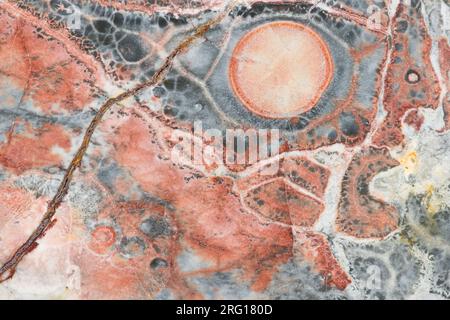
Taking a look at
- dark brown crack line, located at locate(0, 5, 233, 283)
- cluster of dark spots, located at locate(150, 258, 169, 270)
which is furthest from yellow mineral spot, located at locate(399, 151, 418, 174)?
cluster of dark spots, located at locate(150, 258, 169, 270)

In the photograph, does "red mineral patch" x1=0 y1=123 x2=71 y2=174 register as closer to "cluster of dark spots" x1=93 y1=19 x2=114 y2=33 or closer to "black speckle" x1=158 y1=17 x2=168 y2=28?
"cluster of dark spots" x1=93 y1=19 x2=114 y2=33

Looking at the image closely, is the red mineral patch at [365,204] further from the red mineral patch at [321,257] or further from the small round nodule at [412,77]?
the small round nodule at [412,77]

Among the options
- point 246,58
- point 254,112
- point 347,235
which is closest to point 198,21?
point 246,58

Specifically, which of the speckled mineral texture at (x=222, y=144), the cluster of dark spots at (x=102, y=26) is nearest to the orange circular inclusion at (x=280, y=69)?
the speckled mineral texture at (x=222, y=144)

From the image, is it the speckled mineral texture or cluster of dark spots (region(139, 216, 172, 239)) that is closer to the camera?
the speckled mineral texture

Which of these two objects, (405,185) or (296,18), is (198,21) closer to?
(296,18)

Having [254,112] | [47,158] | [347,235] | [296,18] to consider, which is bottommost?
[347,235]

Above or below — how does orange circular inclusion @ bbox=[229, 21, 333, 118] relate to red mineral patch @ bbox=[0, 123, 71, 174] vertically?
above

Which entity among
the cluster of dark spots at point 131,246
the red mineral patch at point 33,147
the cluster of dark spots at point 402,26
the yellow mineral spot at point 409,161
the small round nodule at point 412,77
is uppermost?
the cluster of dark spots at point 402,26
